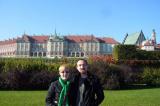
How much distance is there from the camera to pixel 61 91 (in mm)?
5918

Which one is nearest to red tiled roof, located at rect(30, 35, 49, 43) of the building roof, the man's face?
the building roof

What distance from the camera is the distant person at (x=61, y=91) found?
5.83 m

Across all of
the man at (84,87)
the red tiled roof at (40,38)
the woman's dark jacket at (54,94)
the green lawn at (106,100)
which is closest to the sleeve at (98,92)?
the man at (84,87)

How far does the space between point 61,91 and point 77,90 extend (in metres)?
0.28

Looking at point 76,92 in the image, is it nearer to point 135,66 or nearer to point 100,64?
point 100,64

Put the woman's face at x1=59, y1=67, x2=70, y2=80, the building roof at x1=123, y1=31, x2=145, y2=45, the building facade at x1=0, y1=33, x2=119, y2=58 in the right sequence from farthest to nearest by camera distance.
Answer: the building facade at x1=0, y1=33, x2=119, y2=58
the building roof at x1=123, y1=31, x2=145, y2=45
the woman's face at x1=59, y1=67, x2=70, y2=80

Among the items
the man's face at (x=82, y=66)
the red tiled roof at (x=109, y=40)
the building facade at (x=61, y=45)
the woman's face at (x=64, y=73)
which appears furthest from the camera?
the red tiled roof at (x=109, y=40)

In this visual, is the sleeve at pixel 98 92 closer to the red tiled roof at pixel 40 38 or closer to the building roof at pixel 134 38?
the building roof at pixel 134 38

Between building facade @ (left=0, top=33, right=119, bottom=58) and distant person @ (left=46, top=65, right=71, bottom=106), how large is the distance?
435 ft

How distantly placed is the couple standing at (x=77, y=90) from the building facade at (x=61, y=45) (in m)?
132

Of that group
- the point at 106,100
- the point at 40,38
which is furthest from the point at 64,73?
the point at 40,38

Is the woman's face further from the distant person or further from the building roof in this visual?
the building roof

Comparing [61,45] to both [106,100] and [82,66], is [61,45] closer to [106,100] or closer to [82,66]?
[106,100]

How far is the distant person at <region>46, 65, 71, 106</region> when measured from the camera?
5.83 metres
